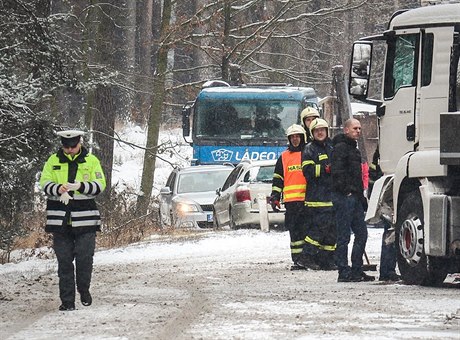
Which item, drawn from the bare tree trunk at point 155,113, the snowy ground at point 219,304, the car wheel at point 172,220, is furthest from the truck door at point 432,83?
the bare tree trunk at point 155,113

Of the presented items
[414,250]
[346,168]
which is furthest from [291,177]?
[414,250]

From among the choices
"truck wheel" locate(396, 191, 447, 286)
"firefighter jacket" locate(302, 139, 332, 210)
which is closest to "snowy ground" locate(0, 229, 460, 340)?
"truck wheel" locate(396, 191, 447, 286)

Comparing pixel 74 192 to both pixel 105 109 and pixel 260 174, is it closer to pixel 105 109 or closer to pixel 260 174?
pixel 260 174

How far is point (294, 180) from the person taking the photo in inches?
739

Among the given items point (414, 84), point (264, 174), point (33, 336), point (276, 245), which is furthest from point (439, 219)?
point (264, 174)

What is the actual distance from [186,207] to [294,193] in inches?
481

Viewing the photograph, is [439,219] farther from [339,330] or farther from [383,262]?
[339,330]

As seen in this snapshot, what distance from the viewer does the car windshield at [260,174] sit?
2727 centimetres

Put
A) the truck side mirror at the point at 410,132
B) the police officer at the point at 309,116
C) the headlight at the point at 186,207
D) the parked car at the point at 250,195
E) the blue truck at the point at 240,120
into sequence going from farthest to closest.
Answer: the blue truck at the point at 240,120 < the headlight at the point at 186,207 < the parked car at the point at 250,195 < the police officer at the point at 309,116 < the truck side mirror at the point at 410,132

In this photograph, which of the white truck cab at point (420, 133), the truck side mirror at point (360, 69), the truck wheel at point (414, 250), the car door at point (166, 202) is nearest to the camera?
the white truck cab at point (420, 133)

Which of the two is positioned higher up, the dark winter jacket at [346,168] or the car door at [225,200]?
the dark winter jacket at [346,168]

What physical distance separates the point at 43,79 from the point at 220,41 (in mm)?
22082

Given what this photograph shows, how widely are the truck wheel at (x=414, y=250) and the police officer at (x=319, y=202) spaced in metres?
2.52

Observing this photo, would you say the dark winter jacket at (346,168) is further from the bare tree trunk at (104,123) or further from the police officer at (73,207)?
the bare tree trunk at (104,123)
